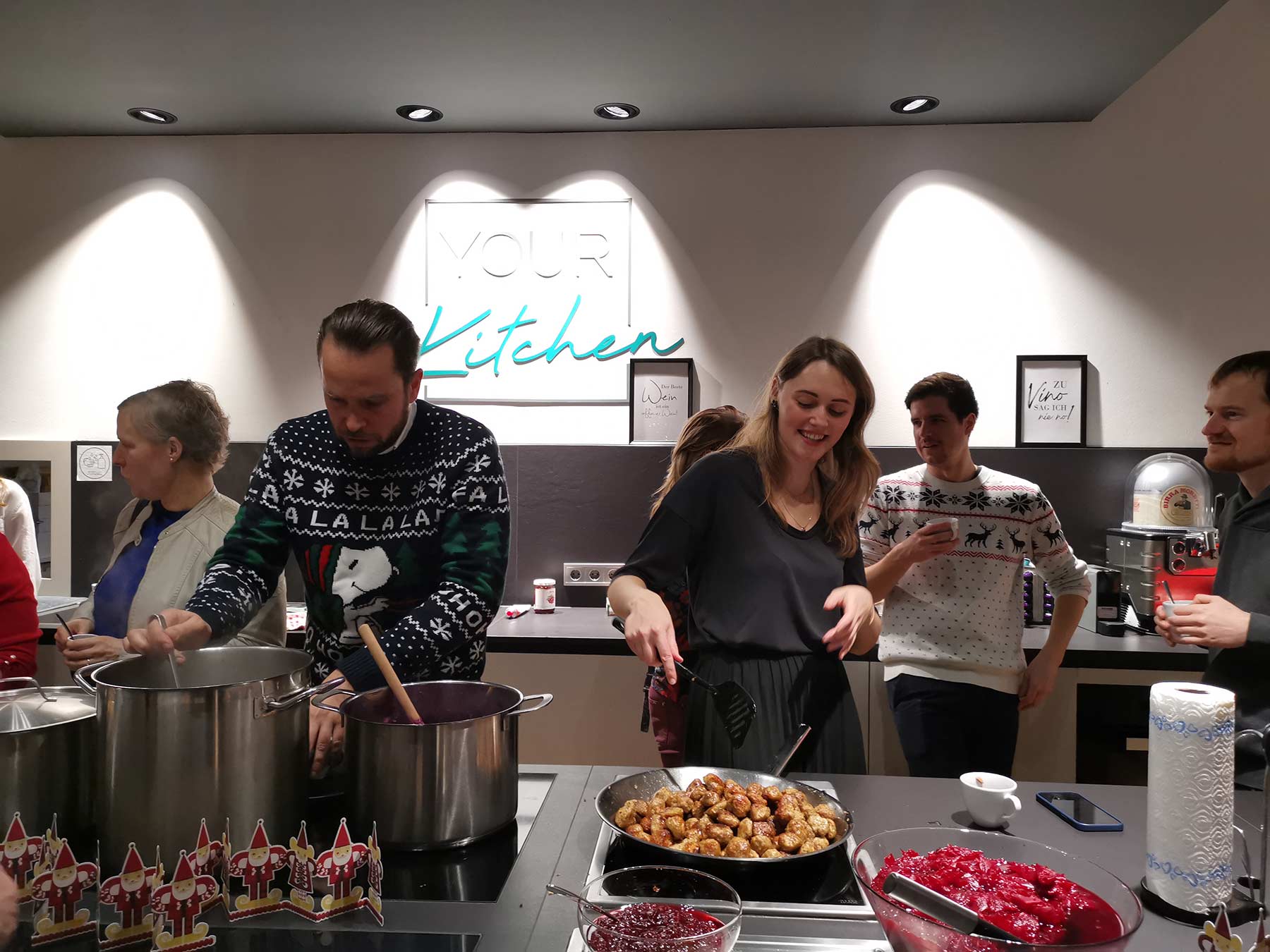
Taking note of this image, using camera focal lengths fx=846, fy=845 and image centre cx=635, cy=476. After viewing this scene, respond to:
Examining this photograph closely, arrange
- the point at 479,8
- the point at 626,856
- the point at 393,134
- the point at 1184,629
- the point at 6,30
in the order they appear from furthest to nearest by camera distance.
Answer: the point at 393,134
the point at 6,30
the point at 479,8
the point at 1184,629
the point at 626,856

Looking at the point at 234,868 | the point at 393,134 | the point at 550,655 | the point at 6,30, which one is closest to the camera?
the point at 234,868

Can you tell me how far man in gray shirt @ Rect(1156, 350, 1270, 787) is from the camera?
1669mm

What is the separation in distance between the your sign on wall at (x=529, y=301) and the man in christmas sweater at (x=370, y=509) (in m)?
1.85

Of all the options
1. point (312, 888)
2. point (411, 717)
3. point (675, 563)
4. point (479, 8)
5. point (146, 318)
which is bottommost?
point (312, 888)

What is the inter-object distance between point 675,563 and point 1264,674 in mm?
1217

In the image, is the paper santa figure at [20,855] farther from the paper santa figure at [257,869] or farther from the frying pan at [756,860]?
the frying pan at [756,860]

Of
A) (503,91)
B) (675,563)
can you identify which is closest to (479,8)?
(503,91)

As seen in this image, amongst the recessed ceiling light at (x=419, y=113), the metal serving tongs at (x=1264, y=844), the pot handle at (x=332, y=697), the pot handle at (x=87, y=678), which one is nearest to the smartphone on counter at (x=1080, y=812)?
the metal serving tongs at (x=1264, y=844)

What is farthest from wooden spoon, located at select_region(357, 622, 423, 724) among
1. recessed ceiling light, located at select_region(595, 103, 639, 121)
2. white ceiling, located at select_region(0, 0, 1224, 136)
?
recessed ceiling light, located at select_region(595, 103, 639, 121)

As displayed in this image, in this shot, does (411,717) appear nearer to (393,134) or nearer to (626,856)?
(626,856)

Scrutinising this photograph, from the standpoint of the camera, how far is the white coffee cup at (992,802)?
118 centimetres

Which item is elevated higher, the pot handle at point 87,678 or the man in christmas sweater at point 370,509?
the man in christmas sweater at point 370,509

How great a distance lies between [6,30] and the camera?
261 cm

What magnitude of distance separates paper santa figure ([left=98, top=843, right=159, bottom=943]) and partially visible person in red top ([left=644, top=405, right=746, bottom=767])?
1.37 metres
